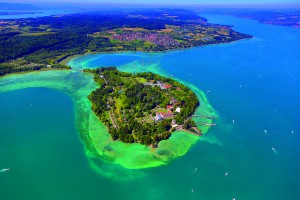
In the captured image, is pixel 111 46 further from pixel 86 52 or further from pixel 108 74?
pixel 108 74

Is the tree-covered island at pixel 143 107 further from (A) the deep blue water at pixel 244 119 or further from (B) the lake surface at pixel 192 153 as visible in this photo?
(A) the deep blue water at pixel 244 119

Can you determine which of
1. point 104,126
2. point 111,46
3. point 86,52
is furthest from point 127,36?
point 104,126

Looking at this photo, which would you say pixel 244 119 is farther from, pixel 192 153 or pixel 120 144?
pixel 120 144

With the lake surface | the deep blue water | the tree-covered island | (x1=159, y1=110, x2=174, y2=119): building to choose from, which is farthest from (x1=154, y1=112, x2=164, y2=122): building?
the deep blue water

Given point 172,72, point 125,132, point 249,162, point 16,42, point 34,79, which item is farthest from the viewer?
point 16,42

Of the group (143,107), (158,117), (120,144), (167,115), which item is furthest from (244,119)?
(120,144)
